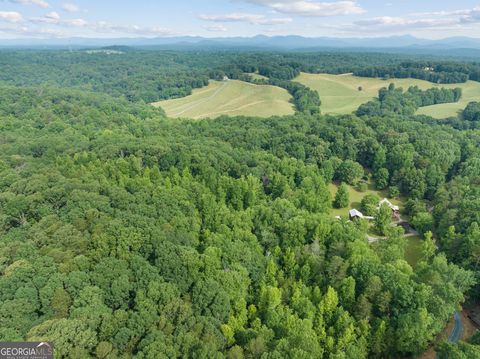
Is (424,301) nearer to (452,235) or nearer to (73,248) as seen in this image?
(452,235)

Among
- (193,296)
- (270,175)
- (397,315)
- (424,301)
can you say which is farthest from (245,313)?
(270,175)

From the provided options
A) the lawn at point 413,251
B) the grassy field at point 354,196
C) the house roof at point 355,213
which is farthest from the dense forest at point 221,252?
the house roof at point 355,213

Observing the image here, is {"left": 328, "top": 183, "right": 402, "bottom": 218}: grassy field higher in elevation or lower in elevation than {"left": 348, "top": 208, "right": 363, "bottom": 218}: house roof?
lower

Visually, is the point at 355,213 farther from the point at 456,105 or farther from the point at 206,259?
the point at 456,105

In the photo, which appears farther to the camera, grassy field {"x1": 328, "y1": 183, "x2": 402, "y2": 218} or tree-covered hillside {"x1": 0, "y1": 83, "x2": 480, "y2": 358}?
grassy field {"x1": 328, "y1": 183, "x2": 402, "y2": 218}

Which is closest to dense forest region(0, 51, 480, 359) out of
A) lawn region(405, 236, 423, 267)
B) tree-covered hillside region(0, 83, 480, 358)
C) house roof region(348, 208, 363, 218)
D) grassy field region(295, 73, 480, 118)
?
tree-covered hillside region(0, 83, 480, 358)

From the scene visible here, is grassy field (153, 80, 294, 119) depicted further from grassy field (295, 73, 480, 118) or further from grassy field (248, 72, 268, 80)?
grassy field (295, 73, 480, 118)

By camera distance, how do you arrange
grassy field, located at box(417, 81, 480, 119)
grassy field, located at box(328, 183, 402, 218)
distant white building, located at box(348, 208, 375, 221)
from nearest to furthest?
1. distant white building, located at box(348, 208, 375, 221)
2. grassy field, located at box(328, 183, 402, 218)
3. grassy field, located at box(417, 81, 480, 119)
